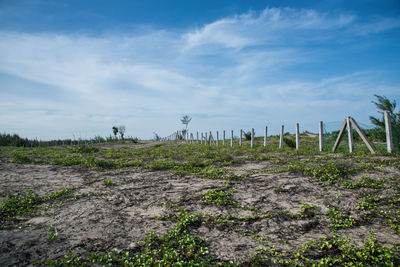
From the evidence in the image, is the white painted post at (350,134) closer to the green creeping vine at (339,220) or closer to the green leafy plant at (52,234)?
the green creeping vine at (339,220)

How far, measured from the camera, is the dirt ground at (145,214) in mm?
4000

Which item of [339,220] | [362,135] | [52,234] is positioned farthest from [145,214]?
[362,135]

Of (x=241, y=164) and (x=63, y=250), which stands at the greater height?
(x=241, y=164)

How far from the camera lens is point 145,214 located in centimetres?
535

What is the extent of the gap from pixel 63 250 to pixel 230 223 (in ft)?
9.97

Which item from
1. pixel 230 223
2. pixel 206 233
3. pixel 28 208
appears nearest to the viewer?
pixel 206 233

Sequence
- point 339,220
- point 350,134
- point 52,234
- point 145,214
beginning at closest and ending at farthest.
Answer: point 52,234 < point 339,220 < point 145,214 < point 350,134

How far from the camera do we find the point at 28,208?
5.73 metres

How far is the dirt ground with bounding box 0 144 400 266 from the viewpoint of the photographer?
4000 mm

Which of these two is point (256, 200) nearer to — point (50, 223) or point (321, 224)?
point (321, 224)

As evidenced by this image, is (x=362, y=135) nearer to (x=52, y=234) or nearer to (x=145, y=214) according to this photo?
(x=145, y=214)

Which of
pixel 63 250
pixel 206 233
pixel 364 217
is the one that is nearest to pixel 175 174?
pixel 206 233

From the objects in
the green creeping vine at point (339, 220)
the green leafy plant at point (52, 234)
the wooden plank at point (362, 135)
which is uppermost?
the wooden plank at point (362, 135)

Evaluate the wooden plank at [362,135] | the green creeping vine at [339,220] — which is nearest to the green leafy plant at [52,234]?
the green creeping vine at [339,220]
